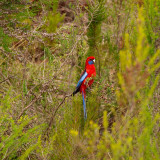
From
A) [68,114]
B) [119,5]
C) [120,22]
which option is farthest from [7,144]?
[119,5]

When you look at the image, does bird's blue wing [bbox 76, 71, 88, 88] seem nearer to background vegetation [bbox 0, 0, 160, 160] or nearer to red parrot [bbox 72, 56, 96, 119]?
red parrot [bbox 72, 56, 96, 119]

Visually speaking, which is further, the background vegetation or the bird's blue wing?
the bird's blue wing

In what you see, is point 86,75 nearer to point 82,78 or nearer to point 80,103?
point 82,78

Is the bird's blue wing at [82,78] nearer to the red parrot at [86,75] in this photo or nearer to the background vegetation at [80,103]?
the red parrot at [86,75]

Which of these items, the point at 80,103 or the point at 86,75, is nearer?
the point at 80,103

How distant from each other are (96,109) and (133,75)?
76.0 inches

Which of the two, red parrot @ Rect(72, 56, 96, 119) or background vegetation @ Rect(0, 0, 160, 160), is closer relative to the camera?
background vegetation @ Rect(0, 0, 160, 160)

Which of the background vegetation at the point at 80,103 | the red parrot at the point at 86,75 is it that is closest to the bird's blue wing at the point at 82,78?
the red parrot at the point at 86,75

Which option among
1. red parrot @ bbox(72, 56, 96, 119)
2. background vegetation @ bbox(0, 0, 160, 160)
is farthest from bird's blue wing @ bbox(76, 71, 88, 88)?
background vegetation @ bbox(0, 0, 160, 160)

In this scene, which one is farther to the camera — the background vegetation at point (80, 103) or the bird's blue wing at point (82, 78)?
the bird's blue wing at point (82, 78)

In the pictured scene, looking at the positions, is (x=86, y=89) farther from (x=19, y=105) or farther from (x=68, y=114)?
(x=19, y=105)

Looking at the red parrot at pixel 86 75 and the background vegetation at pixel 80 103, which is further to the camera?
the red parrot at pixel 86 75

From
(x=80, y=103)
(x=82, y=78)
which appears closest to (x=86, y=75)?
(x=82, y=78)

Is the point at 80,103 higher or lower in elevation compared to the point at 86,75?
lower
